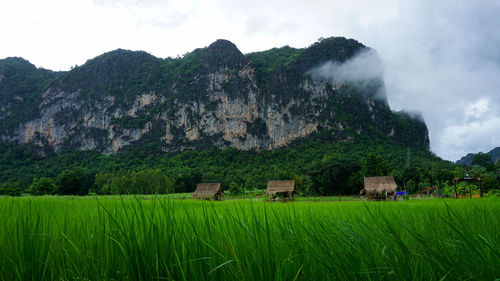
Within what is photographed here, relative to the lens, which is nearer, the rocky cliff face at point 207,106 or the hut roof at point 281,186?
the hut roof at point 281,186

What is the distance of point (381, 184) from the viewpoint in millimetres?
26422

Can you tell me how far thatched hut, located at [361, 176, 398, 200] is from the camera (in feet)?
83.4

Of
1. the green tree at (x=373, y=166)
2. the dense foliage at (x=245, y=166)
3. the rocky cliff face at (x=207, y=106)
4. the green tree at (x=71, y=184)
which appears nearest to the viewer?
the green tree at (x=373, y=166)

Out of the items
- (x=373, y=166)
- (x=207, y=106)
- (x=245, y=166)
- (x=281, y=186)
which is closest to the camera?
(x=281, y=186)

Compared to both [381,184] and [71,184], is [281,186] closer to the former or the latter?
[381,184]

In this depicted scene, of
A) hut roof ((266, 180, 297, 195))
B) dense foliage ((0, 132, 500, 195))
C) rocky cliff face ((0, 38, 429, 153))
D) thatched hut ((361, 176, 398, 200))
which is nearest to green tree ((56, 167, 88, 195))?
dense foliage ((0, 132, 500, 195))

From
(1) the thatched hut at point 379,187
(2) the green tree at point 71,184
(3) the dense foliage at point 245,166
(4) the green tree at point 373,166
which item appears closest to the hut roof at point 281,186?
(1) the thatched hut at point 379,187

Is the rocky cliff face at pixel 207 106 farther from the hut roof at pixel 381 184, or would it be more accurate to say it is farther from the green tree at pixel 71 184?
the hut roof at pixel 381 184

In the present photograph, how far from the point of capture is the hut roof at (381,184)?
2570 cm

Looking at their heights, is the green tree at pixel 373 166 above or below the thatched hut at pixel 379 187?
above

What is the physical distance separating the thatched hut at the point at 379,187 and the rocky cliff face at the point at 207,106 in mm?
78128

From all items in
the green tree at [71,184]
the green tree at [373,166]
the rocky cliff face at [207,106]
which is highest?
the rocky cliff face at [207,106]

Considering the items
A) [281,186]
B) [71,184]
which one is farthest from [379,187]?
[71,184]

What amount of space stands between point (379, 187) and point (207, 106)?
329 feet
